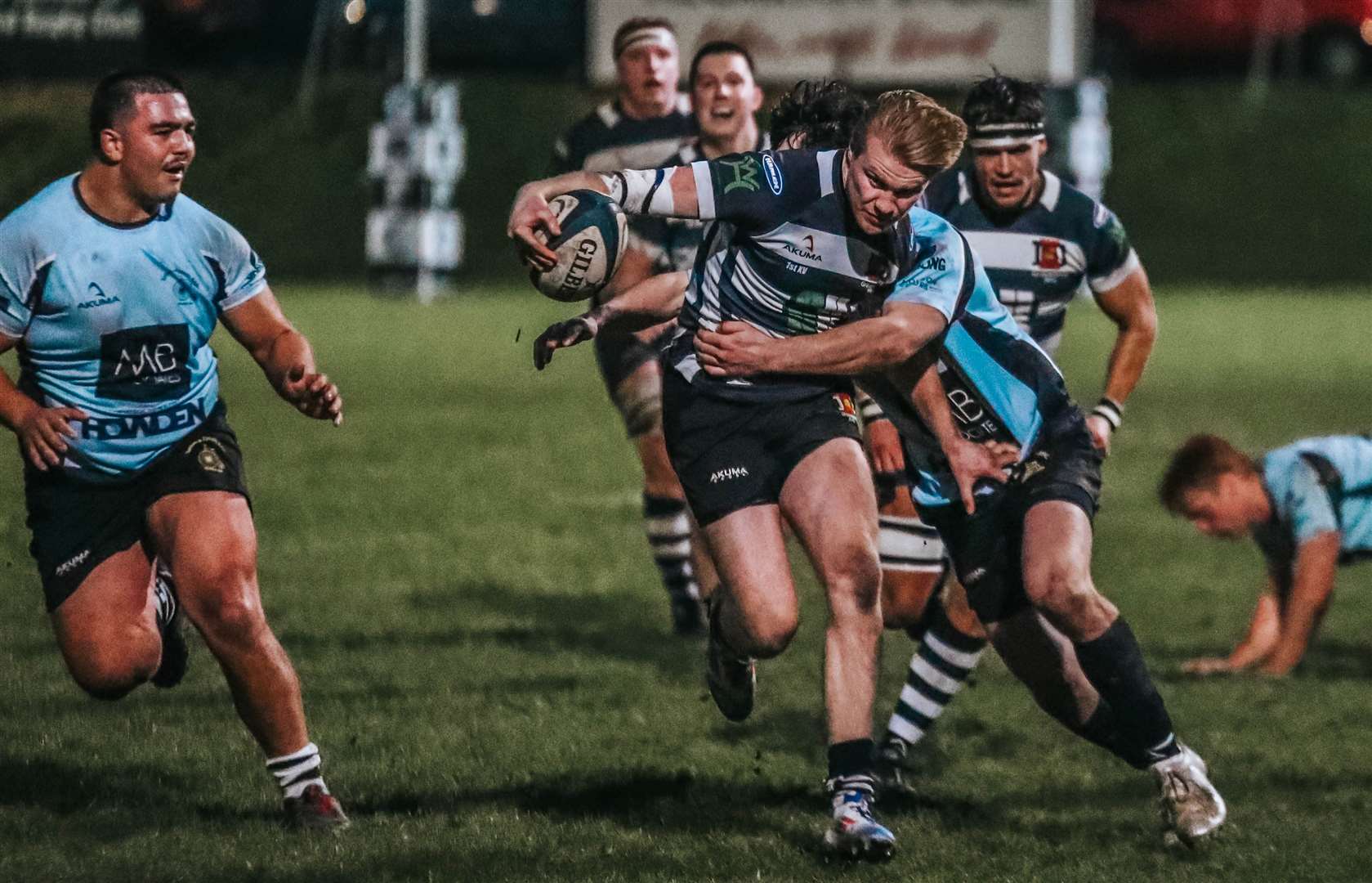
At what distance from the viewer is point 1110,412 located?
22.5ft

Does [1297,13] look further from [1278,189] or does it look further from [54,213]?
[54,213]

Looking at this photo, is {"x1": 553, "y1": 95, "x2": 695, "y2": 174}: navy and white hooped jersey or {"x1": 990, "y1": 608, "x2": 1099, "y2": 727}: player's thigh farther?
{"x1": 553, "y1": 95, "x2": 695, "y2": 174}: navy and white hooped jersey

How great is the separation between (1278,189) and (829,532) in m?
25.6

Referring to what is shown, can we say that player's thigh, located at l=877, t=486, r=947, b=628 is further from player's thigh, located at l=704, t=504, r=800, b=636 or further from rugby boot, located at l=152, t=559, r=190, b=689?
rugby boot, located at l=152, t=559, r=190, b=689

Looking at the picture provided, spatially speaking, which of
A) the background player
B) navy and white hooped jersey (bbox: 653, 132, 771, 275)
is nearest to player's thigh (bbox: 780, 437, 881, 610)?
the background player

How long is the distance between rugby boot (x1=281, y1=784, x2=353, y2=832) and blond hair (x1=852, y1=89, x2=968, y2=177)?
2140mm

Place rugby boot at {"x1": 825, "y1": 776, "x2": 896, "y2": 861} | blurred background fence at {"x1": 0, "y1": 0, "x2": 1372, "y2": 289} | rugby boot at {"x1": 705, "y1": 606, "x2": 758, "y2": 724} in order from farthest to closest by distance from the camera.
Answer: blurred background fence at {"x1": 0, "y1": 0, "x2": 1372, "y2": 289}, rugby boot at {"x1": 705, "y1": 606, "x2": 758, "y2": 724}, rugby boot at {"x1": 825, "y1": 776, "x2": 896, "y2": 861}

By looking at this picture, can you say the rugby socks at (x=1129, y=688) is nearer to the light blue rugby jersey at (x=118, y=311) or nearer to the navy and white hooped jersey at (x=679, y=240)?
the light blue rugby jersey at (x=118, y=311)

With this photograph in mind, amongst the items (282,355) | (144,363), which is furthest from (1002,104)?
(144,363)

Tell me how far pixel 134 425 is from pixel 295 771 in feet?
3.34

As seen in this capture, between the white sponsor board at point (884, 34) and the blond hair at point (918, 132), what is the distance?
23.1 meters

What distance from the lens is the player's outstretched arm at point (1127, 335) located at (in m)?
6.89

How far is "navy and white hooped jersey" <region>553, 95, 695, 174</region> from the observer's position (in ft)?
29.6

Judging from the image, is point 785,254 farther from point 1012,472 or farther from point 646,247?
point 646,247
